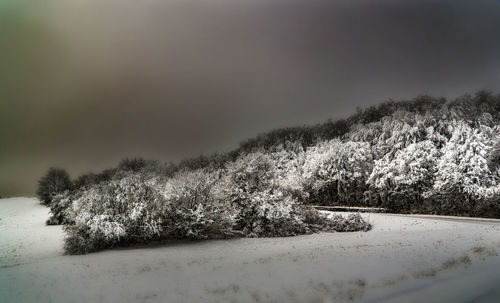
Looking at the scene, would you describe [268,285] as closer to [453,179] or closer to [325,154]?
[453,179]

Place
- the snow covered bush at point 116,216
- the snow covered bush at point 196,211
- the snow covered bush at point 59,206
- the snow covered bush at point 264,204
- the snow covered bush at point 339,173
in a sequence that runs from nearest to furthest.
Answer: the snow covered bush at point 116,216 → the snow covered bush at point 196,211 → the snow covered bush at point 264,204 → the snow covered bush at point 59,206 → the snow covered bush at point 339,173

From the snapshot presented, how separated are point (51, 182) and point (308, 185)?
104 ft

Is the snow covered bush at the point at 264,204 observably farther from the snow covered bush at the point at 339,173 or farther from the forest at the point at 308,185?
the snow covered bush at the point at 339,173

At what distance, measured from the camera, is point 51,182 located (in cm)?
4291

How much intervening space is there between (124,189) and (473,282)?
18.2 metres

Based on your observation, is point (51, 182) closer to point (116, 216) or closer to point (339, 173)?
point (116, 216)

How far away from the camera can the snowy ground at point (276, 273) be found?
9805 mm

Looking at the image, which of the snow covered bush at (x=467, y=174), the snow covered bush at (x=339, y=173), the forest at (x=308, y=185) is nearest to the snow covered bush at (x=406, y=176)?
the forest at (x=308, y=185)

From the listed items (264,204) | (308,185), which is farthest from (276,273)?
(308,185)

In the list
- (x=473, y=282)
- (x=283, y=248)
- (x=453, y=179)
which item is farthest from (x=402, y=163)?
(x=473, y=282)

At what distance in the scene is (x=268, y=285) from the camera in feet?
35.0

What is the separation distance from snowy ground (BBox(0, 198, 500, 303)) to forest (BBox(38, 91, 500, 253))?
2.01 m

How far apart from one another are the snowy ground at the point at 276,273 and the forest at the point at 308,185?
2006 mm

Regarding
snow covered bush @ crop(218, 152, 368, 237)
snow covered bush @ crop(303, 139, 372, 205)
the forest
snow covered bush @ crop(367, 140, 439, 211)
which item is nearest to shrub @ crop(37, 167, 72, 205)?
the forest
